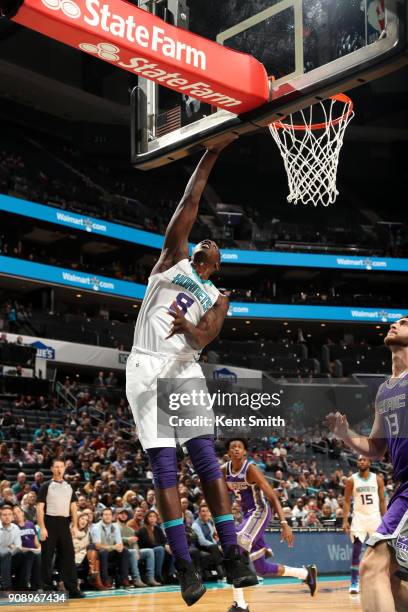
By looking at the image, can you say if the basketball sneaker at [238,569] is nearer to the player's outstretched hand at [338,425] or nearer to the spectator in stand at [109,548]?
the player's outstretched hand at [338,425]

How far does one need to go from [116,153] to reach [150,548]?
29.9 meters

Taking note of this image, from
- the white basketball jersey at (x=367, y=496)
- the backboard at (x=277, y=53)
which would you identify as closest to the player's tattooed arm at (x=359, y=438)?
the backboard at (x=277, y=53)

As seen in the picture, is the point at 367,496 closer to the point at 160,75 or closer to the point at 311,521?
the point at 311,521

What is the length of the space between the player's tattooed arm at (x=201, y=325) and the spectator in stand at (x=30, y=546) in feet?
22.3

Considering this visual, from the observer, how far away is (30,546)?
11133mm

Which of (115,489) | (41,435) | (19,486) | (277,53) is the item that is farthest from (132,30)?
(41,435)

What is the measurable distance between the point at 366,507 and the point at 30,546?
5.12 metres

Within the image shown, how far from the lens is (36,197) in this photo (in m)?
32.3

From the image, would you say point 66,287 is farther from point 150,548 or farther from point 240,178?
point 150,548

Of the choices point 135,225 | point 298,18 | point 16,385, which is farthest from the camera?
point 135,225

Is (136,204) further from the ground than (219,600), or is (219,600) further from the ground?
(136,204)

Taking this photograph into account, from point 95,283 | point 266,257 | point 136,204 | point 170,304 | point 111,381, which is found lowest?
point 170,304

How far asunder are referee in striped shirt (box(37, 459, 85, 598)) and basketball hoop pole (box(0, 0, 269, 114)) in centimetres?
642

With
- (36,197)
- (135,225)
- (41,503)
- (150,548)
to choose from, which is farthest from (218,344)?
(41,503)
